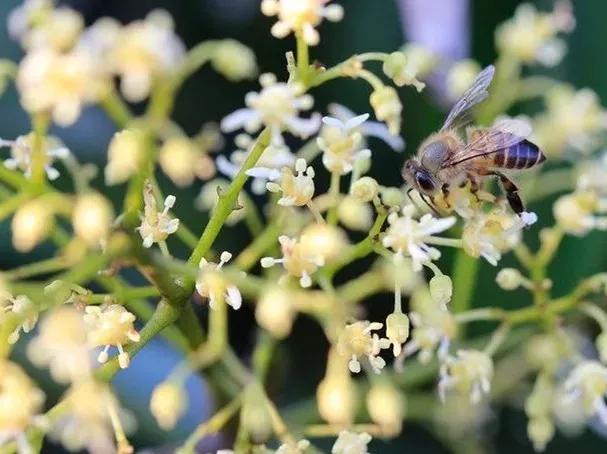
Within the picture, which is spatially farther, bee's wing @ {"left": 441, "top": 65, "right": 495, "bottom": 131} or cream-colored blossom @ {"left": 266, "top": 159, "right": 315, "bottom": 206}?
bee's wing @ {"left": 441, "top": 65, "right": 495, "bottom": 131}

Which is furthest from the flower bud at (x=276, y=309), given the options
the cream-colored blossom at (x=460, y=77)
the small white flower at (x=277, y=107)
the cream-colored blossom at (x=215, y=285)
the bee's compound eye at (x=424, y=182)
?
the cream-colored blossom at (x=460, y=77)

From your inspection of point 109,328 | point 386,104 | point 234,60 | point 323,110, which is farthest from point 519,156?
point 323,110

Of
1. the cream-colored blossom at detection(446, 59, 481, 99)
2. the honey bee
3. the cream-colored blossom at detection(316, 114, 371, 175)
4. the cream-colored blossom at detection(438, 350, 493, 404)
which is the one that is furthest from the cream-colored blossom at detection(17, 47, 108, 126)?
the cream-colored blossom at detection(446, 59, 481, 99)

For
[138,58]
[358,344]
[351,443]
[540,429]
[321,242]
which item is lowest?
[540,429]

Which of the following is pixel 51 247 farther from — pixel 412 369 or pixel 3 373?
pixel 3 373

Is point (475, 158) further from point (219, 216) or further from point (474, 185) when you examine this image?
point (219, 216)

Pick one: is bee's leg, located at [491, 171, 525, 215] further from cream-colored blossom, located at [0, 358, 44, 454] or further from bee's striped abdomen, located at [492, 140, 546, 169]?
cream-colored blossom, located at [0, 358, 44, 454]

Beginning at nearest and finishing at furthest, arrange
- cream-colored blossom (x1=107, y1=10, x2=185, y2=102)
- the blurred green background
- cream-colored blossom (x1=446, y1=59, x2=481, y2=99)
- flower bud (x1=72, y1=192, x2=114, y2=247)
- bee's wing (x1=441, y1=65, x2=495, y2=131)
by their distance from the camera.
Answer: flower bud (x1=72, y1=192, x2=114, y2=247)
cream-colored blossom (x1=107, y1=10, x2=185, y2=102)
bee's wing (x1=441, y1=65, x2=495, y2=131)
cream-colored blossom (x1=446, y1=59, x2=481, y2=99)
the blurred green background
